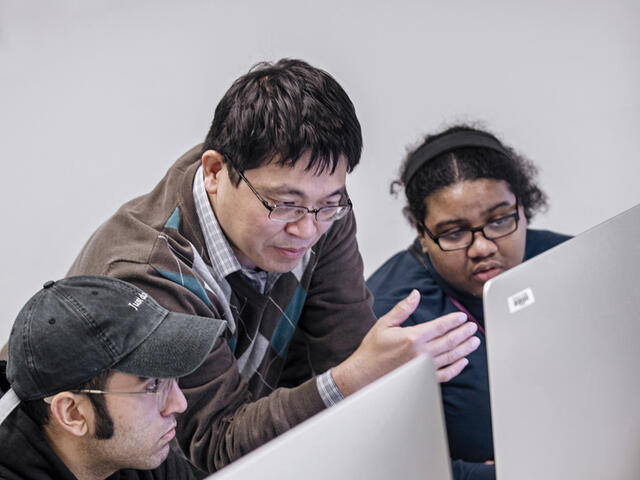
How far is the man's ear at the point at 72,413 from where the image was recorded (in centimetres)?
104

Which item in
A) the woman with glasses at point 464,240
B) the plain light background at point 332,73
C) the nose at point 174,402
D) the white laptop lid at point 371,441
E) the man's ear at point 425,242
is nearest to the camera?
the white laptop lid at point 371,441

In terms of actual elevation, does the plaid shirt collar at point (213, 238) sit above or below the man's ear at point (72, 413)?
above

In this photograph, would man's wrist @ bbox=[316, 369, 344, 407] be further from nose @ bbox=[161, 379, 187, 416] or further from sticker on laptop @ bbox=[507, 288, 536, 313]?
sticker on laptop @ bbox=[507, 288, 536, 313]

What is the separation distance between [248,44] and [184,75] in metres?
0.24

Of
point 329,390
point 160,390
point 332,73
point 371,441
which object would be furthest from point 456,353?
point 332,73

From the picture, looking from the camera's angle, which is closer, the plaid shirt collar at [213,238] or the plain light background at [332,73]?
the plaid shirt collar at [213,238]

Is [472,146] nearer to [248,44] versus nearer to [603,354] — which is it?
[603,354]

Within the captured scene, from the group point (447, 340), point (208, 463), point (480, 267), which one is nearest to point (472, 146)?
point (480, 267)

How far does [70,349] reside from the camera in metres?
1.02

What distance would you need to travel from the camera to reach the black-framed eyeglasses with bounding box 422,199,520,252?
5.48ft

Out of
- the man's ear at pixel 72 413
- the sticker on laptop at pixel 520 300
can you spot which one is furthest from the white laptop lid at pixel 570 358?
the man's ear at pixel 72 413

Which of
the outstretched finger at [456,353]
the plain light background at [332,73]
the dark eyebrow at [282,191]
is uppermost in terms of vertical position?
the plain light background at [332,73]

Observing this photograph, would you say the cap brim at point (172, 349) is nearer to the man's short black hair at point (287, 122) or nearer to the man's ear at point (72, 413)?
the man's ear at point (72, 413)

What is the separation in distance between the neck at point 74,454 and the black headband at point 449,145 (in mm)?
962
